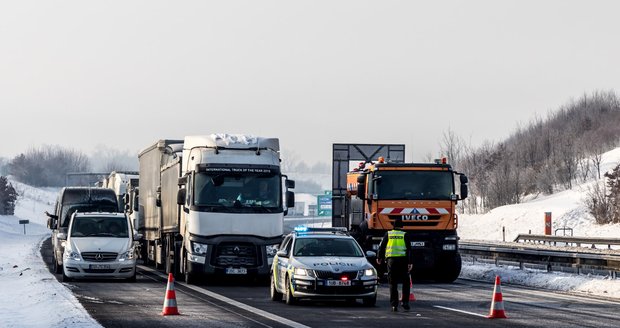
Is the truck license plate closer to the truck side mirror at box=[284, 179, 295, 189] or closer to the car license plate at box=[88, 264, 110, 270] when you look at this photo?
the truck side mirror at box=[284, 179, 295, 189]

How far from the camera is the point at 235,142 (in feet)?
99.6

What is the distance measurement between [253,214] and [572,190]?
6726cm

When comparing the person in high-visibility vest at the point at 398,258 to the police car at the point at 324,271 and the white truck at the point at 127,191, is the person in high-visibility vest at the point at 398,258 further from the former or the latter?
the white truck at the point at 127,191

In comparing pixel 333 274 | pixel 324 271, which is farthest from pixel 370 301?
pixel 324 271

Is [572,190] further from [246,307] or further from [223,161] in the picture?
[246,307]

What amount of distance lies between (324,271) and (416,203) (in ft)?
31.0

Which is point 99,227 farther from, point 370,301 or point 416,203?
point 370,301

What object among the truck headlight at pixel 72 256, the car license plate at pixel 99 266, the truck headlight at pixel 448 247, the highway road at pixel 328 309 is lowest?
the highway road at pixel 328 309

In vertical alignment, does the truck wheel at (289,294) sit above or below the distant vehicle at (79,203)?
below

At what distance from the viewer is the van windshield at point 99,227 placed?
3150 cm

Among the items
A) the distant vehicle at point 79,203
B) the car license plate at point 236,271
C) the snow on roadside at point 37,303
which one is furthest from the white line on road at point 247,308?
the distant vehicle at point 79,203

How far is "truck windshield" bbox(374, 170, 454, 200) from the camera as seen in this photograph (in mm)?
30969

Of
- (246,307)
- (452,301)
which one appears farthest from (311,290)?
(452,301)

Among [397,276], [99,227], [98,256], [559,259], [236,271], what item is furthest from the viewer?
[559,259]
